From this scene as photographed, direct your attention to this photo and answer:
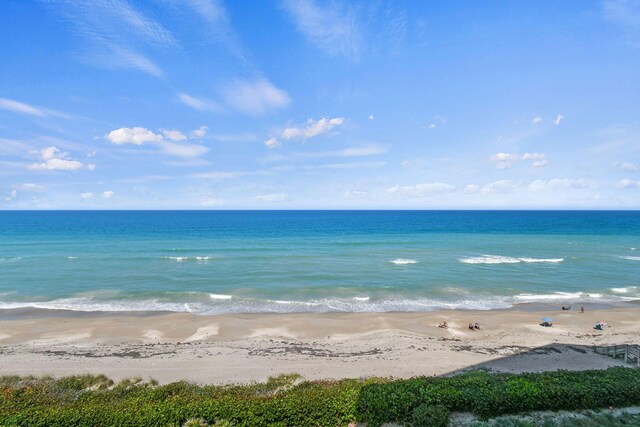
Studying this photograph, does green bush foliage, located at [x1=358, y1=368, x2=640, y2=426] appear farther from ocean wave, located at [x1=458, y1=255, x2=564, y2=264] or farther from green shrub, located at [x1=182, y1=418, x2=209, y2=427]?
ocean wave, located at [x1=458, y1=255, x2=564, y2=264]

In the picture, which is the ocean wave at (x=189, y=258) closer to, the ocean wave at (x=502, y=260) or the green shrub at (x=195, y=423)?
the ocean wave at (x=502, y=260)

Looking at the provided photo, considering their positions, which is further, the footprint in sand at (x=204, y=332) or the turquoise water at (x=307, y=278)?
the turquoise water at (x=307, y=278)

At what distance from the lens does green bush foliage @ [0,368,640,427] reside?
9.51 meters

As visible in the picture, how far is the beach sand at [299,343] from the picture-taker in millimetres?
16047

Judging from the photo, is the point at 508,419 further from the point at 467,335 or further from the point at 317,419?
the point at 467,335

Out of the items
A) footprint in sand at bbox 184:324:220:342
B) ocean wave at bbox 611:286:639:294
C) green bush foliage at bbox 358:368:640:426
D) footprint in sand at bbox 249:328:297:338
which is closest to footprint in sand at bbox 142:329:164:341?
footprint in sand at bbox 184:324:220:342

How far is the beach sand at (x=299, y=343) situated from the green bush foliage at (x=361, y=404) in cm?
439

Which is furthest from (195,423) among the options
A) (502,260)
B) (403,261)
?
(502,260)

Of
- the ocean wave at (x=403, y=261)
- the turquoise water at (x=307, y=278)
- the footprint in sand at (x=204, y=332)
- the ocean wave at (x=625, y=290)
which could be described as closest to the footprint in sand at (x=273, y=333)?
the footprint in sand at (x=204, y=332)

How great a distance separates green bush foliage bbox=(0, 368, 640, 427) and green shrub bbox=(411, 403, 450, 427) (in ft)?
0.08

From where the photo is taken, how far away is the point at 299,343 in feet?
66.2

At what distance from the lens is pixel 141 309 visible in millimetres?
27469

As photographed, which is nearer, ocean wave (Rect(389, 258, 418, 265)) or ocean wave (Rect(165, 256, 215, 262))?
ocean wave (Rect(389, 258, 418, 265))

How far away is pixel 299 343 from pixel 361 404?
1070cm
